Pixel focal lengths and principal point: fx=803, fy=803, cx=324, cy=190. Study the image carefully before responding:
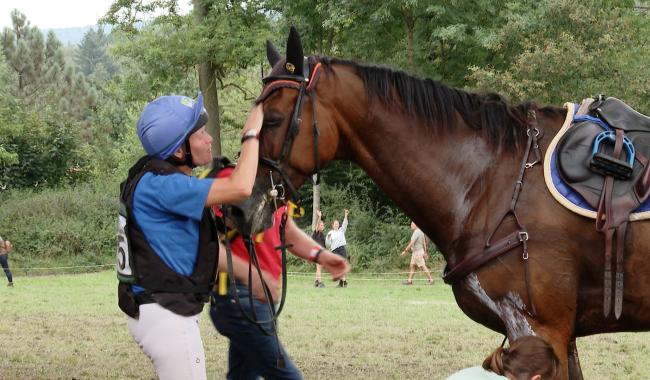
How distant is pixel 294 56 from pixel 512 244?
1.43 meters

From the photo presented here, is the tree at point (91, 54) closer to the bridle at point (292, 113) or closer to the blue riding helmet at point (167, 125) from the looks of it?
the bridle at point (292, 113)

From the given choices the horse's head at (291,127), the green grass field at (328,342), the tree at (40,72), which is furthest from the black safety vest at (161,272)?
the tree at (40,72)

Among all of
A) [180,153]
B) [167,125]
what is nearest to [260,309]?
[180,153]

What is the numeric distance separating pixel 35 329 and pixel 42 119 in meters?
27.9

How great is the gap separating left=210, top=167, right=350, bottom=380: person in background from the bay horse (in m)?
0.48

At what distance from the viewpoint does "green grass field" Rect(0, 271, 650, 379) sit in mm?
8344

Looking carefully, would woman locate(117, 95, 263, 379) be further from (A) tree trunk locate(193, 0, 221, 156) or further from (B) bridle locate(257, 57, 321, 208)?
(A) tree trunk locate(193, 0, 221, 156)

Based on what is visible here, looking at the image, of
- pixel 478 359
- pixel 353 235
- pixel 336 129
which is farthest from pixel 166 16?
pixel 336 129

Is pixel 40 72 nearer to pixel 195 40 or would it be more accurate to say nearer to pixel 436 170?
pixel 195 40

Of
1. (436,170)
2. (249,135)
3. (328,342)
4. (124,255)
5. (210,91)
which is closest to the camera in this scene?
(124,255)

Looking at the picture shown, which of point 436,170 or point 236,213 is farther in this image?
point 436,170

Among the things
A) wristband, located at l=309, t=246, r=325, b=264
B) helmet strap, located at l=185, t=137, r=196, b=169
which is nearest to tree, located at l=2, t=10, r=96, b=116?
wristband, located at l=309, t=246, r=325, b=264

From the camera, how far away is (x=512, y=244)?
150 inches

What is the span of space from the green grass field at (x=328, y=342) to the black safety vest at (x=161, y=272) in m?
4.54
